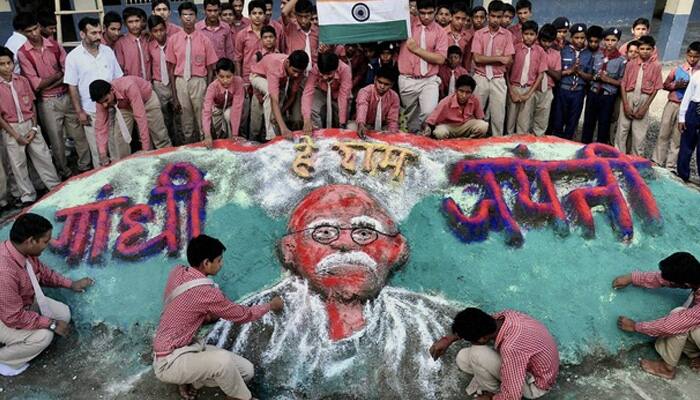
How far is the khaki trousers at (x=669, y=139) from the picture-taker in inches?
323

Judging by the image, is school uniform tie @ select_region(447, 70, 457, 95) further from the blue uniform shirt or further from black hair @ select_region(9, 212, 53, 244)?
black hair @ select_region(9, 212, 53, 244)

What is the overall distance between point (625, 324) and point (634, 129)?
422 centimetres

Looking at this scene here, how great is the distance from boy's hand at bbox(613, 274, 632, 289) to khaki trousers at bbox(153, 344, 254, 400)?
3414 millimetres

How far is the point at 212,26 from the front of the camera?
27.5 ft

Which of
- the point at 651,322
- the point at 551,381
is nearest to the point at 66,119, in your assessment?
the point at 551,381

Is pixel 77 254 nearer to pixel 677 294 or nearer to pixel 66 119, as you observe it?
pixel 66 119

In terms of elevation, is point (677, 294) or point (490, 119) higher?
point (490, 119)

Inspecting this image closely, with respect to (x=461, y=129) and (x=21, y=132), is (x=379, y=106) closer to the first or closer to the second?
(x=461, y=129)

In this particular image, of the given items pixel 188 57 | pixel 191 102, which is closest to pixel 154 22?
pixel 188 57

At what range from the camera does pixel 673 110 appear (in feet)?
26.8

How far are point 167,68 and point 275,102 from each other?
2.02 m

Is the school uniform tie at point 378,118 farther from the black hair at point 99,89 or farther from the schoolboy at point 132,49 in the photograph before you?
the schoolboy at point 132,49

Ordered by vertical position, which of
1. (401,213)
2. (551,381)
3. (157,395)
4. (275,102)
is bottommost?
(157,395)

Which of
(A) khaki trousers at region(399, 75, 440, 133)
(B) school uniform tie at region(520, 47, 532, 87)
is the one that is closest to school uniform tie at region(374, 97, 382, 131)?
(A) khaki trousers at region(399, 75, 440, 133)
